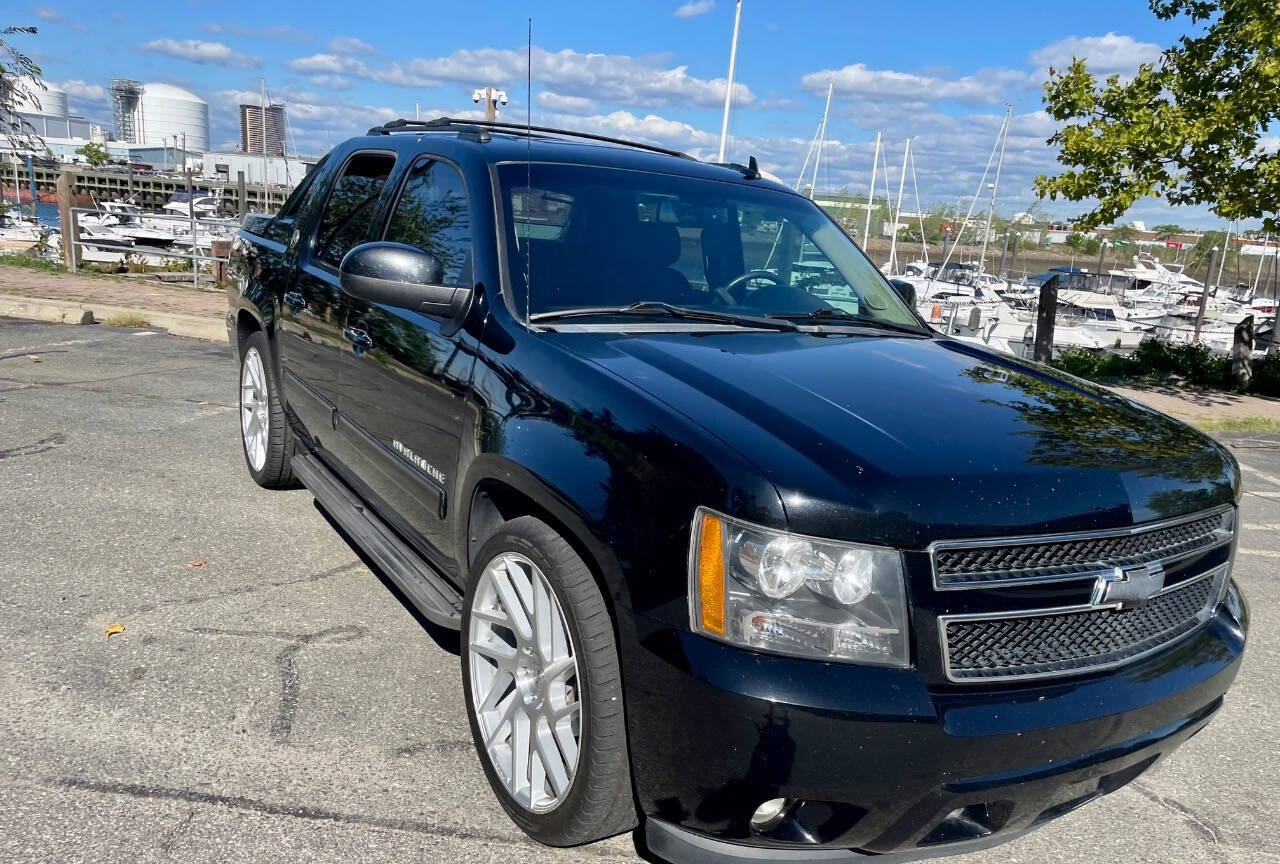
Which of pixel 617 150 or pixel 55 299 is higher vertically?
pixel 617 150

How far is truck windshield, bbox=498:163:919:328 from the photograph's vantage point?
3.26 meters

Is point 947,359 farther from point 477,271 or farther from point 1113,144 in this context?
point 1113,144

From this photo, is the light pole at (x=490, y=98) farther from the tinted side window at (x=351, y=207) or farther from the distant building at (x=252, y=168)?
the distant building at (x=252, y=168)

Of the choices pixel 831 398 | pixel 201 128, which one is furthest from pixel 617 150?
pixel 201 128

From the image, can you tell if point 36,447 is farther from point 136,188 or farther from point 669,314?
point 136,188

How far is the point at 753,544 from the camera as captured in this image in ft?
6.81

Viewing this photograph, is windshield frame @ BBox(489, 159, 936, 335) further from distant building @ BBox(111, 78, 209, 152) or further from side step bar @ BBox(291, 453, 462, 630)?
distant building @ BBox(111, 78, 209, 152)

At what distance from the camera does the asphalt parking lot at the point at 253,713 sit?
2643 millimetres

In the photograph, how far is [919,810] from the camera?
2.07 metres

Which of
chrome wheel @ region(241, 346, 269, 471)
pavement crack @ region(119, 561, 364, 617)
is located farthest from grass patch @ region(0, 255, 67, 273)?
pavement crack @ region(119, 561, 364, 617)

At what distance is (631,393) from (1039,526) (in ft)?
3.21

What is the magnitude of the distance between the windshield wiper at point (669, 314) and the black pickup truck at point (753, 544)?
0.5 inches

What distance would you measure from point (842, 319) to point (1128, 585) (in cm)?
159

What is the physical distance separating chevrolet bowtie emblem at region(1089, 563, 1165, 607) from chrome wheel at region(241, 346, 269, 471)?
13.7 ft
